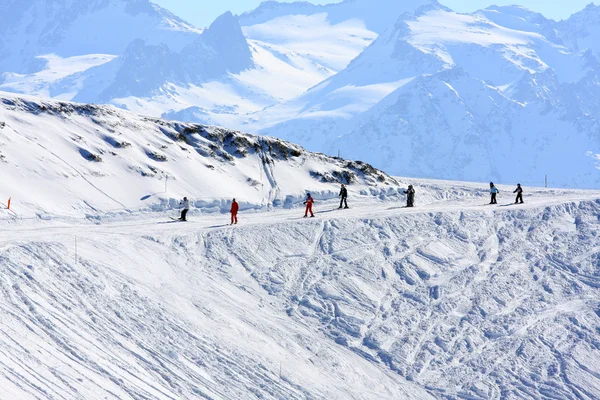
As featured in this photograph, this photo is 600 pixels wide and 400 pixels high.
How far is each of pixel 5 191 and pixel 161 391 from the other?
638 inches

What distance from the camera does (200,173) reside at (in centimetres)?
4441

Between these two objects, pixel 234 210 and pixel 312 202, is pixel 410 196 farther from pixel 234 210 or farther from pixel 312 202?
pixel 234 210

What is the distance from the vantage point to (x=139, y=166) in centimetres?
4300

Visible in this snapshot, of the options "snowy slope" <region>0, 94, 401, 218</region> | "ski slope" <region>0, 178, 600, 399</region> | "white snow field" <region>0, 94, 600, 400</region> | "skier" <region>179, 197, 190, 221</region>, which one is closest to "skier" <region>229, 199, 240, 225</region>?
"ski slope" <region>0, 178, 600, 399</region>

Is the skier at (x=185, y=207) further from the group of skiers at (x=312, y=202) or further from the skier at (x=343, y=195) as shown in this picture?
the skier at (x=343, y=195)

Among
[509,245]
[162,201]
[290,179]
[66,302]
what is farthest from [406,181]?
[66,302]

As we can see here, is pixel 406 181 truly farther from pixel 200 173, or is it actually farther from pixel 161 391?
pixel 161 391

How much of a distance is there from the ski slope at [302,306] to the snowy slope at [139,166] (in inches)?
63.7

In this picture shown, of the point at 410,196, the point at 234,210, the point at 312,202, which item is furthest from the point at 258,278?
the point at 410,196

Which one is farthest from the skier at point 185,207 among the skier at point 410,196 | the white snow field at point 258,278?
the skier at point 410,196

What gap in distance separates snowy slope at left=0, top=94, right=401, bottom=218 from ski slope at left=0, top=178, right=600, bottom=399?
1617 mm

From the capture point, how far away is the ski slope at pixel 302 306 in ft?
81.6

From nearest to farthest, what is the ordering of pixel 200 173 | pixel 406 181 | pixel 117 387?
1. pixel 117 387
2. pixel 200 173
3. pixel 406 181

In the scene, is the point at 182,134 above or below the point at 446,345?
above
